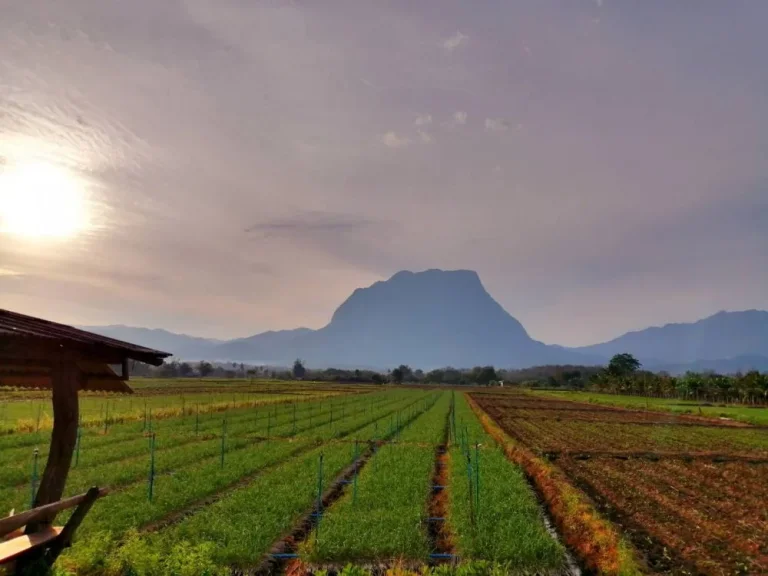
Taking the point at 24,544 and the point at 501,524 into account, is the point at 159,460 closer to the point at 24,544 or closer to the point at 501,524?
the point at 501,524

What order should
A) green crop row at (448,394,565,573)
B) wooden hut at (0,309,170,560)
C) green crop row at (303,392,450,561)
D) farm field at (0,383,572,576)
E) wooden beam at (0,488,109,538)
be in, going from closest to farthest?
wooden beam at (0,488,109,538) < wooden hut at (0,309,170,560) < farm field at (0,383,572,576) < green crop row at (448,394,565,573) < green crop row at (303,392,450,561)

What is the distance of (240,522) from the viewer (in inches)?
541

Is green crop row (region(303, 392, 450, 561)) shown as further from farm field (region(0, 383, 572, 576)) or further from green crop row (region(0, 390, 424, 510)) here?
green crop row (region(0, 390, 424, 510))

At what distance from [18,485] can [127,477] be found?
143 inches

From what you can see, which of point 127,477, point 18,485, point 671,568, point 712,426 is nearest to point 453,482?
point 671,568

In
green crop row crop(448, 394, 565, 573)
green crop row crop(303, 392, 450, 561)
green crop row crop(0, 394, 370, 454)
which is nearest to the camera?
green crop row crop(448, 394, 565, 573)

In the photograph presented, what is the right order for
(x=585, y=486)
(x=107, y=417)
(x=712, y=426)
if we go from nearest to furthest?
(x=585, y=486) → (x=107, y=417) → (x=712, y=426)

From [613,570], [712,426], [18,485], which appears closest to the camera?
[613,570]

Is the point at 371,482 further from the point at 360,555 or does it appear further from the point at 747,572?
the point at 747,572

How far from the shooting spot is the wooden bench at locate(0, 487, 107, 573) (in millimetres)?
6848

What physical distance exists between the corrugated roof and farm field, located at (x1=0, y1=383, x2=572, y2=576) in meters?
3.44

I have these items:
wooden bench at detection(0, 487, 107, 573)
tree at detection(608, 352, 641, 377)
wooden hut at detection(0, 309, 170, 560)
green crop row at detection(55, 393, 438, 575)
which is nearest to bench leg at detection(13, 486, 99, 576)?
wooden bench at detection(0, 487, 107, 573)

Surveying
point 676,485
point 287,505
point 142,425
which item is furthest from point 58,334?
point 142,425

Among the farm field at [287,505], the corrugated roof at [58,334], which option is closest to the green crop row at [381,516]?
the farm field at [287,505]
